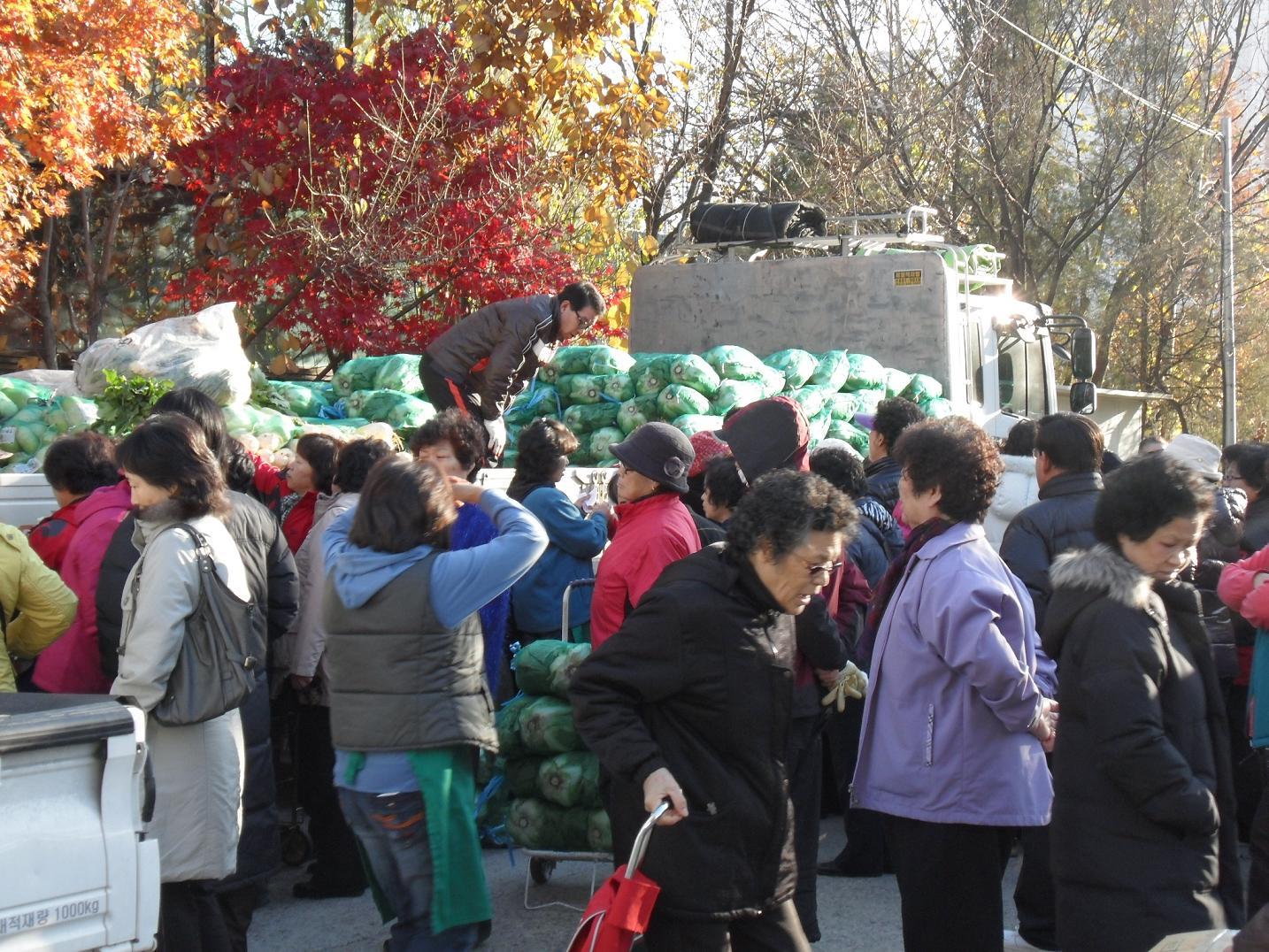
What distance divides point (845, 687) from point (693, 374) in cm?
468

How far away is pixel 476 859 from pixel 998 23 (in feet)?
64.5

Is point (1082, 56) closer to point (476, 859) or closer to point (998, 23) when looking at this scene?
point (998, 23)

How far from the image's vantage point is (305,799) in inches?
232

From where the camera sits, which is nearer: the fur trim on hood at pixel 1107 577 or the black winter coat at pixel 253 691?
the fur trim on hood at pixel 1107 577

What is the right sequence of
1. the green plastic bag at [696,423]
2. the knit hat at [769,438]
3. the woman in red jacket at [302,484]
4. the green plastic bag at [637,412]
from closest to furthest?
the knit hat at [769,438], the woman in red jacket at [302,484], the green plastic bag at [696,423], the green plastic bag at [637,412]

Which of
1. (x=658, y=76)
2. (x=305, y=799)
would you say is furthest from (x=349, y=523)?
(x=658, y=76)

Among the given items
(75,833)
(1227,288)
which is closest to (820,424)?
(75,833)

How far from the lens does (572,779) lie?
5227mm

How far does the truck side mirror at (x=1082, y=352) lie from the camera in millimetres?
10562

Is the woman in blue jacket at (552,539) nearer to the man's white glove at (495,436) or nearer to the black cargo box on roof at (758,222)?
the man's white glove at (495,436)

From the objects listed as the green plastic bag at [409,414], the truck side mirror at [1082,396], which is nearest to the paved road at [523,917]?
the green plastic bag at [409,414]

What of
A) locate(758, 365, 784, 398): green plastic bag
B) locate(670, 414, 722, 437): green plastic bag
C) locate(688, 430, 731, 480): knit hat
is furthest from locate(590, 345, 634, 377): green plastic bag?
locate(688, 430, 731, 480): knit hat

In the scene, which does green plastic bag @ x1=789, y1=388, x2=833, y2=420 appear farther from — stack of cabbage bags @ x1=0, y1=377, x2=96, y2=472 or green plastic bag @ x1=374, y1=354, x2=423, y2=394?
stack of cabbage bags @ x1=0, y1=377, x2=96, y2=472

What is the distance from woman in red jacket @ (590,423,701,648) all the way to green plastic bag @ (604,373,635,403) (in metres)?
4.49
